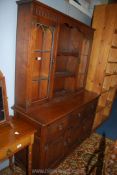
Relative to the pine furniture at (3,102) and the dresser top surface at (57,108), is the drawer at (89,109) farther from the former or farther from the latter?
the pine furniture at (3,102)

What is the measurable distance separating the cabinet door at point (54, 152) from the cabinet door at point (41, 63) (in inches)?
→ 22.7

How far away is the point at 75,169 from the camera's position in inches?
83.7

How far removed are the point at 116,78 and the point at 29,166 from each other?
2704 millimetres

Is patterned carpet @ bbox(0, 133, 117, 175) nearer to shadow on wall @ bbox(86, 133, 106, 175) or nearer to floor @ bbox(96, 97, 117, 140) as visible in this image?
shadow on wall @ bbox(86, 133, 106, 175)

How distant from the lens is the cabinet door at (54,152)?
1818 mm

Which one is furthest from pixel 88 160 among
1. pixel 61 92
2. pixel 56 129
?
pixel 61 92

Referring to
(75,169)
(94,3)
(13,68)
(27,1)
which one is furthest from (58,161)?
(94,3)

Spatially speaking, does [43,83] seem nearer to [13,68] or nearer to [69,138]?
[13,68]

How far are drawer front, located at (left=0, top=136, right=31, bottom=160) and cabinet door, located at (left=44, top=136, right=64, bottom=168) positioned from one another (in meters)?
0.33

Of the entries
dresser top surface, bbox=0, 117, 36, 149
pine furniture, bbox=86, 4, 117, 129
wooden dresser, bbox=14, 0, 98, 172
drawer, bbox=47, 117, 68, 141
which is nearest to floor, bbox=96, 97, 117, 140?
pine furniture, bbox=86, 4, 117, 129

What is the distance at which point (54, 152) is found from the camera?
195 cm

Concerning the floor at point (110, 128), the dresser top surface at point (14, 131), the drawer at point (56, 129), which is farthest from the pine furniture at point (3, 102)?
the floor at point (110, 128)

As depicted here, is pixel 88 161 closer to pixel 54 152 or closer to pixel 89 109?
pixel 54 152

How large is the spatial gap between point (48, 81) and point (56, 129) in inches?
23.8
